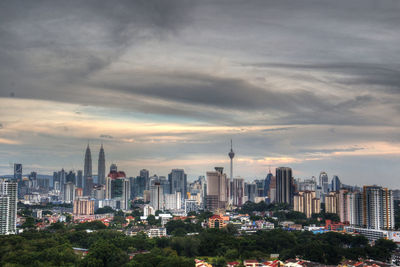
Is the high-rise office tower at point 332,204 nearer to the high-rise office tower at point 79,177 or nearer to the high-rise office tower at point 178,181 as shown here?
the high-rise office tower at point 178,181

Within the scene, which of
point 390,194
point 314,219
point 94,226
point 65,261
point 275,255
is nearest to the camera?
point 65,261

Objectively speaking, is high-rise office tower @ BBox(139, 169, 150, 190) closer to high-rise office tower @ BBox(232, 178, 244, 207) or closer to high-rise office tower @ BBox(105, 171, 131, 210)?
high-rise office tower @ BBox(105, 171, 131, 210)

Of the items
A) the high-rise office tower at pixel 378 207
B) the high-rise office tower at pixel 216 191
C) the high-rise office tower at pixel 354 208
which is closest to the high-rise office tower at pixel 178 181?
the high-rise office tower at pixel 216 191

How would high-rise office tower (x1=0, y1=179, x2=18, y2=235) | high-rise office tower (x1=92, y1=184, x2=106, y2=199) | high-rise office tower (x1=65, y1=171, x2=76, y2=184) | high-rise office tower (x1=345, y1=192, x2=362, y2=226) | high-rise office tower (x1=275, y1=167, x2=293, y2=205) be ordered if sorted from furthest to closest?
high-rise office tower (x1=65, y1=171, x2=76, y2=184) < high-rise office tower (x1=92, y1=184, x2=106, y2=199) < high-rise office tower (x1=275, y1=167, x2=293, y2=205) < high-rise office tower (x1=345, y1=192, x2=362, y2=226) < high-rise office tower (x1=0, y1=179, x2=18, y2=235)

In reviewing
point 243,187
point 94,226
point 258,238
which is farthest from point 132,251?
point 243,187

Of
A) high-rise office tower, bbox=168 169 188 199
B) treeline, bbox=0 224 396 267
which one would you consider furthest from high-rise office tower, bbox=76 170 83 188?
treeline, bbox=0 224 396 267

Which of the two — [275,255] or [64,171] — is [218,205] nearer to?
[275,255]
